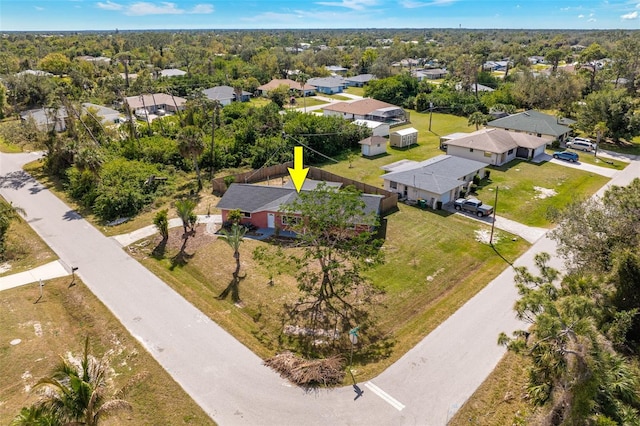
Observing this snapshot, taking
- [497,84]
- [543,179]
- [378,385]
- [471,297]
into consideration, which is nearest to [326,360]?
A: [378,385]

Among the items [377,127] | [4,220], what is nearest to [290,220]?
[4,220]

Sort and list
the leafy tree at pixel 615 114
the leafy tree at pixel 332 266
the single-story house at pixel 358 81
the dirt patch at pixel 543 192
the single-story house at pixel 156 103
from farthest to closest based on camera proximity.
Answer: the single-story house at pixel 358 81 → the single-story house at pixel 156 103 → the leafy tree at pixel 615 114 → the dirt patch at pixel 543 192 → the leafy tree at pixel 332 266

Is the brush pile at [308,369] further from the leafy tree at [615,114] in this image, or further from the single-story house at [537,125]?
the leafy tree at [615,114]

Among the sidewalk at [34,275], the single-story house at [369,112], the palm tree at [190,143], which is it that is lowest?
the sidewalk at [34,275]

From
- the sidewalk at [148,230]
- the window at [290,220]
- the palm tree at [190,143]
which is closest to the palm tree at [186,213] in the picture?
the sidewalk at [148,230]

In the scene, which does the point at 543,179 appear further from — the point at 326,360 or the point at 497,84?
the point at 497,84

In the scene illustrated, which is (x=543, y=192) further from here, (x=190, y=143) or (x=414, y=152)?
(x=190, y=143)

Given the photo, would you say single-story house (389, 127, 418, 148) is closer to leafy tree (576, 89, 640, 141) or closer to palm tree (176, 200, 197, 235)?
leafy tree (576, 89, 640, 141)
